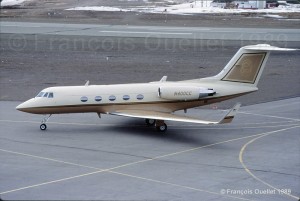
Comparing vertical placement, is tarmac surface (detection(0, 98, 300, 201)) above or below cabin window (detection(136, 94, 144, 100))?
below

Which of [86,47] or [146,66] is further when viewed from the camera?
[86,47]

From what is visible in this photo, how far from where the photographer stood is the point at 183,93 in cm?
3650

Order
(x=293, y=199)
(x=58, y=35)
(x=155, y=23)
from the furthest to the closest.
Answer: (x=155, y=23), (x=58, y=35), (x=293, y=199)

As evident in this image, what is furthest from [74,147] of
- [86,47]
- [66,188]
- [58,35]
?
[58,35]

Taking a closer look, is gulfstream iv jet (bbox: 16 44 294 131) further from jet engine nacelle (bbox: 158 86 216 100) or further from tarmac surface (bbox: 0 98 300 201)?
tarmac surface (bbox: 0 98 300 201)

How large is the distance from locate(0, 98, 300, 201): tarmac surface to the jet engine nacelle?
1968 mm

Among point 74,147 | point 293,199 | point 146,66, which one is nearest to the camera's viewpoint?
point 293,199

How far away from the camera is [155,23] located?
9831 cm

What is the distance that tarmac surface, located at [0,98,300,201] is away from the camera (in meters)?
25.5

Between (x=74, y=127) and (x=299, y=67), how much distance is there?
29588mm

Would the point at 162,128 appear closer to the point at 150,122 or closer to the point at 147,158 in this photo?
the point at 150,122

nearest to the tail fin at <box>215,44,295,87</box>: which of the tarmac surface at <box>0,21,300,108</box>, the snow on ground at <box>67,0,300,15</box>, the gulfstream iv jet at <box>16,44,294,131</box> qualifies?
the gulfstream iv jet at <box>16,44,294,131</box>

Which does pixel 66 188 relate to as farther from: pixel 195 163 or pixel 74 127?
pixel 74 127

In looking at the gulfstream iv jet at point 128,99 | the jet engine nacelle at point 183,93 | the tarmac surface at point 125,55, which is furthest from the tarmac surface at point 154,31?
the jet engine nacelle at point 183,93
